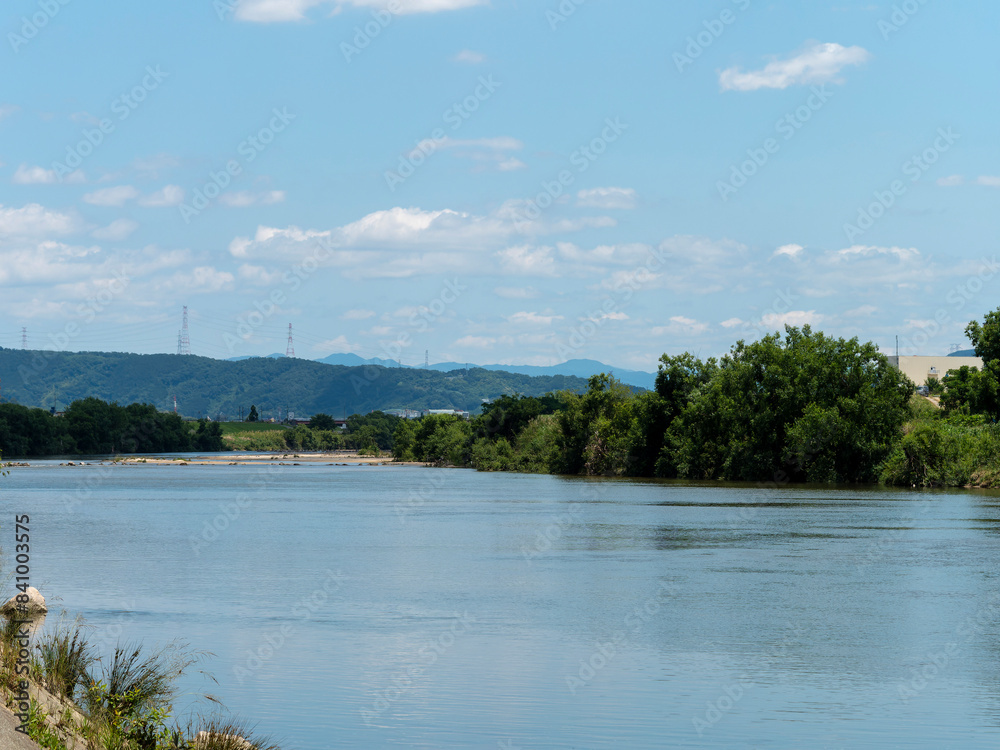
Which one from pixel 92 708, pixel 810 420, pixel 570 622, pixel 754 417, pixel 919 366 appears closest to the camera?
pixel 92 708

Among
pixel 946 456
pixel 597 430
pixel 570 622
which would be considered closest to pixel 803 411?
pixel 946 456

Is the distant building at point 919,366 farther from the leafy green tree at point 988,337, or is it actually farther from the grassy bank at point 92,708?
the grassy bank at point 92,708

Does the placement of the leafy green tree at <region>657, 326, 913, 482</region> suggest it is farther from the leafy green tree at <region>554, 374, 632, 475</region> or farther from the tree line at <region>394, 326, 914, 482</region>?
the leafy green tree at <region>554, 374, 632, 475</region>

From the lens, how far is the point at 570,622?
25094 mm

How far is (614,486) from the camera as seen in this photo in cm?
9362

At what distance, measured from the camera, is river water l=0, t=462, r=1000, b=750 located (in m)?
16.5

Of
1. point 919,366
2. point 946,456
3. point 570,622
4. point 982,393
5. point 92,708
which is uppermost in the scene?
point 919,366

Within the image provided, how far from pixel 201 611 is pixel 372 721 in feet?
37.0

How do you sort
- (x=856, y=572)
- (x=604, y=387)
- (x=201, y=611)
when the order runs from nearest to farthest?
(x=201, y=611), (x=856, y=572), (x=604, y=387)

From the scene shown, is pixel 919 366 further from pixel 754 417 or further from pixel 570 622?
pixel 570 622

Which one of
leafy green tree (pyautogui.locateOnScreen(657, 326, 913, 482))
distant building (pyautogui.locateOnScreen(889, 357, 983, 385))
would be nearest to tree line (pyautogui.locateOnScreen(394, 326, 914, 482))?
leafy green tree (pyautogui.locateOnScreen(657, 326, 913, 482))

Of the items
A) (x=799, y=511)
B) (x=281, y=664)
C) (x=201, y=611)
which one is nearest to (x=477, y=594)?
(x=201, y=611)

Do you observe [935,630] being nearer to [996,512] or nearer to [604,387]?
[996,512]

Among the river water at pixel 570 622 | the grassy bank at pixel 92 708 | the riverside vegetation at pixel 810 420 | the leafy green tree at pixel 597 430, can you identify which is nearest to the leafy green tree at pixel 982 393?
→ the riverside vegetation at pixel 810 420
